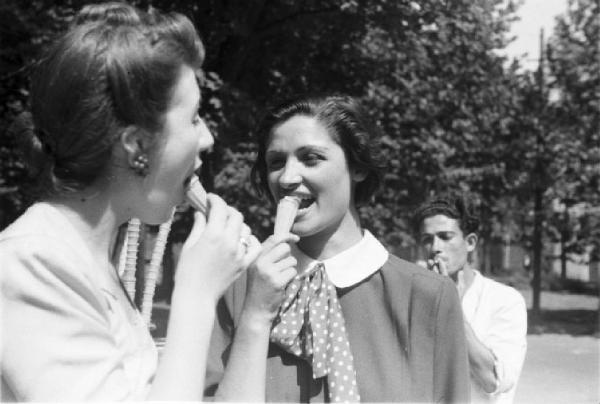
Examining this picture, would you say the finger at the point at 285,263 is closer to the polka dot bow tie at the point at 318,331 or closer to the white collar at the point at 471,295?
the polka dot bow tie at the point at 318,331

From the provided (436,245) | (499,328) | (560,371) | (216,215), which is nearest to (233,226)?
(216,215)

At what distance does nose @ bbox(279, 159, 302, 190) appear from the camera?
245cm

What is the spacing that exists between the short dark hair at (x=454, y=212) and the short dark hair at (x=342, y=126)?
1465 mm

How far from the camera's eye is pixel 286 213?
2359 mm

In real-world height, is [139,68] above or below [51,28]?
below

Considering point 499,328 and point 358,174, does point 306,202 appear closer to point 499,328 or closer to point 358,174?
point 358,174

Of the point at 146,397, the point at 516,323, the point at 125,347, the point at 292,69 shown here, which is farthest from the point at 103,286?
the point at 292,69

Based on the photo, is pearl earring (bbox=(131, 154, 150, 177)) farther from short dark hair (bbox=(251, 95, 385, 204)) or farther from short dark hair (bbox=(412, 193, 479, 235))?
short dark hair (bbox=(412, 193, 479, 235))

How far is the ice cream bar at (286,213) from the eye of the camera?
230 centimetres

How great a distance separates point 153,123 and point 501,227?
18456mm

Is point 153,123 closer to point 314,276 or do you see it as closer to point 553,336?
point 314,276

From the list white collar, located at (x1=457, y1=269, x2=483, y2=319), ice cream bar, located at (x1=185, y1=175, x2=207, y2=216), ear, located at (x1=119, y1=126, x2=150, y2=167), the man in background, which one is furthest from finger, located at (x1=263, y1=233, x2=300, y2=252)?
white collar, located at (x1=457, y1=269, x2=483, y2=319)

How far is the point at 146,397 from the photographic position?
5.08 ft

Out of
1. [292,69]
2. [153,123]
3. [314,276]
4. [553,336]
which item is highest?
[292,69]
